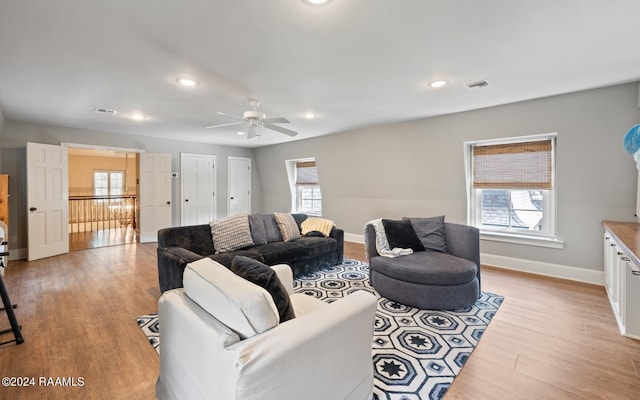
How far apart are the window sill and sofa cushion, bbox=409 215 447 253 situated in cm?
146

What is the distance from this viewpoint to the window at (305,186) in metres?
7.29

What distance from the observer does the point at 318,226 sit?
14.6 feet

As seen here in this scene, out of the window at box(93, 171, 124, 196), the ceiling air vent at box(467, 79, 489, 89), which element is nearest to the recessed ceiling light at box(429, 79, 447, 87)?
the ceiling air vent at box(467, 79, 489, 89)

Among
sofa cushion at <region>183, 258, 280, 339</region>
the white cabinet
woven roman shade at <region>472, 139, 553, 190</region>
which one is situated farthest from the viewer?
woven roman shade at <region>472, 139, 553, 190</region>

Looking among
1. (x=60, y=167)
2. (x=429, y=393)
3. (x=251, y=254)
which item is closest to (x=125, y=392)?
(x=251, y=254)

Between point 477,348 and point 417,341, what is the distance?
449 millimetres

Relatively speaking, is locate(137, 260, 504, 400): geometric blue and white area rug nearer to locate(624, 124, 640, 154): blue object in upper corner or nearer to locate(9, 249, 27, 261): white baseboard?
locate(624, 124, 640, 154): blue object in upper corner

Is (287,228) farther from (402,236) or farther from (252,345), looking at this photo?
(252,345)

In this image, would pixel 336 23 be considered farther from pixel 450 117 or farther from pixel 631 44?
pixel 450 117

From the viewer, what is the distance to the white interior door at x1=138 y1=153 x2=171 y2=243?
6285 mm

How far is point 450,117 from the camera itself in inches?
177

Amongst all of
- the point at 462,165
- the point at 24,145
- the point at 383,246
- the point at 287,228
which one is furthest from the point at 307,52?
the point at 24,145

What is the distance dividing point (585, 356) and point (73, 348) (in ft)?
12.8

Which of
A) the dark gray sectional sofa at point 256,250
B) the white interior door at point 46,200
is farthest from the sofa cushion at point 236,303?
the white interior door at point 46,200
